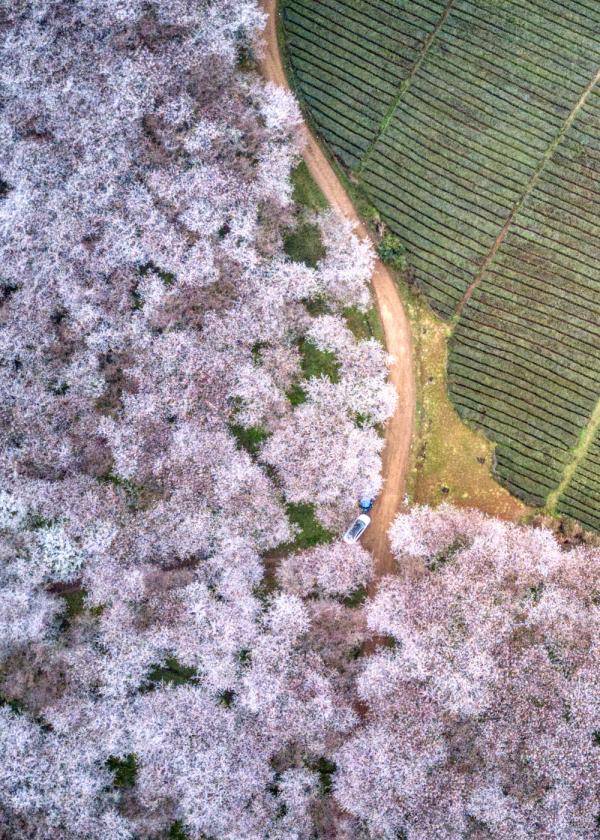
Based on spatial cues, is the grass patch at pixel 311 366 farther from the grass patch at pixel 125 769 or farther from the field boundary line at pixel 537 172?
the grass patch at pixel 125 769

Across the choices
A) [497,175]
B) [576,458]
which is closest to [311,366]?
[497,175]

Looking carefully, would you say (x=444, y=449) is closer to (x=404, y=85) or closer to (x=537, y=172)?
(x=537, y=172)

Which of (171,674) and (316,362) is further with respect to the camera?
(316,362)

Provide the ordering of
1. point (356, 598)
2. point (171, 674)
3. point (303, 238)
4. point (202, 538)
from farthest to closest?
point (303, 238) < point (356, 598) < point (171, 674) < point (202, 538)

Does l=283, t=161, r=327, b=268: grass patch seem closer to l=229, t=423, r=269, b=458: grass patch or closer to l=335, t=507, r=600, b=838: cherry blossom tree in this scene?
l=229, t=423, r=269, b=458: grass patch

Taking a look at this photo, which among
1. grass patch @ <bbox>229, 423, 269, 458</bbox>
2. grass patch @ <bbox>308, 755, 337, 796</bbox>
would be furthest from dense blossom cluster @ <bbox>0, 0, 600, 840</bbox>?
grass patch @ <bbox>229, 423, 269, 458</bbox>

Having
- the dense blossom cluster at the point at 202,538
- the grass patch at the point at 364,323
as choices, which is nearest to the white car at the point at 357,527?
the dense blossom cluster at the point at 202,538
